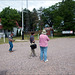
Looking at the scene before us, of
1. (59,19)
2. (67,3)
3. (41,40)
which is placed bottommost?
(41,40)

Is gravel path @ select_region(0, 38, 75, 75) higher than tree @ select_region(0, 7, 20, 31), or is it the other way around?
tree @ select_region(0, 7, 20, 31)

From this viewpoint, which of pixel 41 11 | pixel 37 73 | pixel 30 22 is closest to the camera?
pixel 37 73

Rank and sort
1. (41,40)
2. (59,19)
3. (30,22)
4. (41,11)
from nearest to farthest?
1. (41,40)
2. (59,19)
3. (41,11)
4. (30,22)

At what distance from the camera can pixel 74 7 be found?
34.3 meters

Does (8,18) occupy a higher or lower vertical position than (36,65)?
higher

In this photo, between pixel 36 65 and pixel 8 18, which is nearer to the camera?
pixel 36 65

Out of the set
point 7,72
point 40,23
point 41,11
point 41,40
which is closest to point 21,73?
point 7,72

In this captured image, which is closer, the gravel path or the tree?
the gravel path

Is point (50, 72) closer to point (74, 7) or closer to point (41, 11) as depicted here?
point (74, 7)

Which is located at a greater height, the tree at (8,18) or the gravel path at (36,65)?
the tree at (8,18)

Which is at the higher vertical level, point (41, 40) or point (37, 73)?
point (41, 40)

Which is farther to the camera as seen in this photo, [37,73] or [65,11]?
[65,11]

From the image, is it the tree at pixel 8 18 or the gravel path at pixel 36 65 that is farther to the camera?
the tree at pixel 8 18

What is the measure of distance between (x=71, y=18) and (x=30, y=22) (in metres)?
32.7
